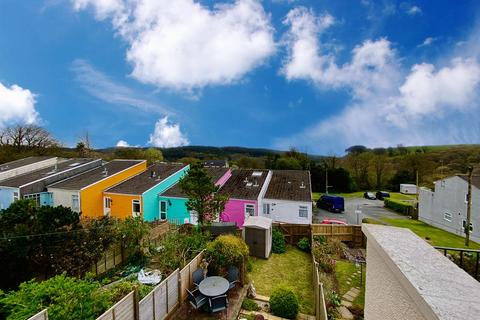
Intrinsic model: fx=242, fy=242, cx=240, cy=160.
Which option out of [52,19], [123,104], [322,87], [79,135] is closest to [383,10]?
[322,87]

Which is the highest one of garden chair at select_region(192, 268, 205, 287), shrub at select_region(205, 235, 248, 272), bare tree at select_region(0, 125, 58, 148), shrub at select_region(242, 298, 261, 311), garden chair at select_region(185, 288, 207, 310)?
bare tree at select_region(0, 125, 58, 148)

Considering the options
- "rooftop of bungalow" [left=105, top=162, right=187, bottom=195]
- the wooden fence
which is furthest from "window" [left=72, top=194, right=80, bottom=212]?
the wooden fence

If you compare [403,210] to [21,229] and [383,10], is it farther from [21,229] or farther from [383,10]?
[21,229]

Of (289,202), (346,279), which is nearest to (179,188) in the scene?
(289,202)

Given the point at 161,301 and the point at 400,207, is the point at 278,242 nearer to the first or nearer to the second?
the point at 161,301

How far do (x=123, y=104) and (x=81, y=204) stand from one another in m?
10.2

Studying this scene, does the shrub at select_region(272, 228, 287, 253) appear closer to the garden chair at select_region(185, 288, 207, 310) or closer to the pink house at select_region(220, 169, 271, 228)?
the pink house at select_region(220, 169, 271, 228)

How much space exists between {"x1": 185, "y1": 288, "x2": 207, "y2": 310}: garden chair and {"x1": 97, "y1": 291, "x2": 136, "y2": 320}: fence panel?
92.2 inches

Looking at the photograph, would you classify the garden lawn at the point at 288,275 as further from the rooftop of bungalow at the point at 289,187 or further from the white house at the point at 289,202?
the rooftop of bungalow at the point at 289,187

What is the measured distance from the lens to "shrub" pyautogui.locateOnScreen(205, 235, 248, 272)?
10.5 metres

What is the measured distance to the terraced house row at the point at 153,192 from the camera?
20.9 meters

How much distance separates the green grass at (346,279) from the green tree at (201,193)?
7.53 m

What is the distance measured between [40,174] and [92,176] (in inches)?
248

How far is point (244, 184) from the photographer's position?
23375 mm
